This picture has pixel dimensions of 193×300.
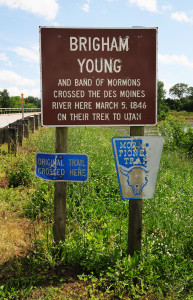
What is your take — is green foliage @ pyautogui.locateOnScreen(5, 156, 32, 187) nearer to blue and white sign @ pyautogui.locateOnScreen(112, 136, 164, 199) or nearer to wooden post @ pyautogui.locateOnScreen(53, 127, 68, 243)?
wooden post @ pyautogui.locateOnScreen(53, 127, 68, 243)

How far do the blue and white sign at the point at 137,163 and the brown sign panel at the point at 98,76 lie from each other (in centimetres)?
20

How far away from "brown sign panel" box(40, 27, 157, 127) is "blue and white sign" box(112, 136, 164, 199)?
0.65ft

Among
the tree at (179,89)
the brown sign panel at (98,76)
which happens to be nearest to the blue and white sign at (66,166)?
the brown sign panel at (98,76)

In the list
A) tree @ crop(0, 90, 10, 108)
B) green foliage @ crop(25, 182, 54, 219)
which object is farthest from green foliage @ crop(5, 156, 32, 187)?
tree @ crop(0, 90, 10, 108)

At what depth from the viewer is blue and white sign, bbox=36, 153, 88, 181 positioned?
3.03 meters

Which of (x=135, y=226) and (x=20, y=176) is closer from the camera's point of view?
(x=135, y=226)

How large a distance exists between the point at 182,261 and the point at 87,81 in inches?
78.3

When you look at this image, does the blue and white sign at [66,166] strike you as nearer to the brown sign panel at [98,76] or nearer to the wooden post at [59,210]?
the wooden post at [59,210]

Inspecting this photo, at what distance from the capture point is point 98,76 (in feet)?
9.37

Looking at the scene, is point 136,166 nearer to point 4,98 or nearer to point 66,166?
point 66,166

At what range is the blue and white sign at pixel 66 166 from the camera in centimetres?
303

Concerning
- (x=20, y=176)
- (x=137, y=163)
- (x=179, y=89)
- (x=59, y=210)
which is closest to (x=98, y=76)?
(x=137, y=163)

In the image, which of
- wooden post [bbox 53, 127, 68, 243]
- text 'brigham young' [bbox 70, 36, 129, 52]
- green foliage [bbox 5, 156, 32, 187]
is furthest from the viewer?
green foliage [bbox 5, 156, 32, 187]

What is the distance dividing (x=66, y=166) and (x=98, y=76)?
37.6 inches
